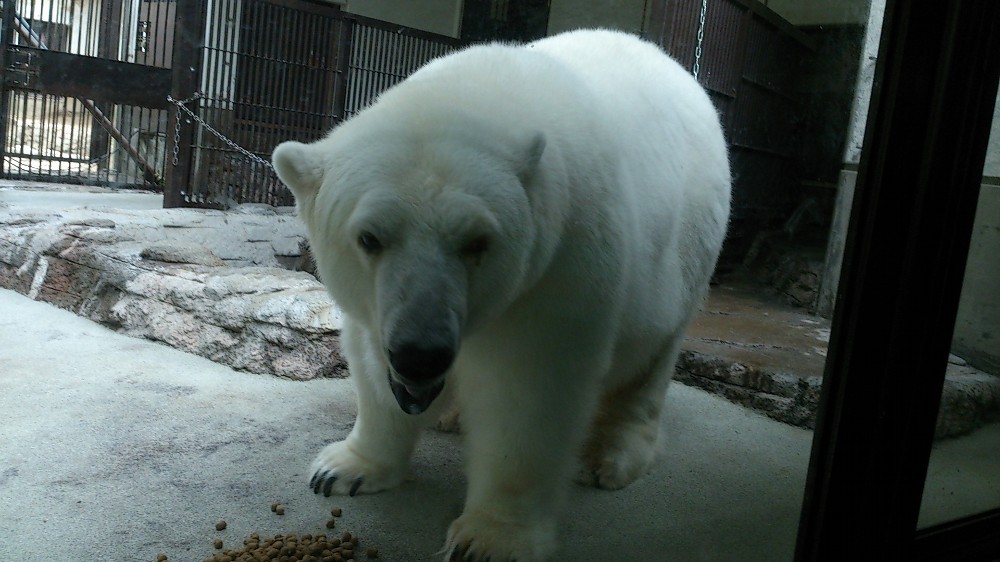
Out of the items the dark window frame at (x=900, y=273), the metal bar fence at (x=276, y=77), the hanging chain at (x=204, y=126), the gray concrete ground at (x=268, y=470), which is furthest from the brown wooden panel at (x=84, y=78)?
the dark window frame at (x=900, y=273)

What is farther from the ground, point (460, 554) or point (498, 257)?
point (498, 257)

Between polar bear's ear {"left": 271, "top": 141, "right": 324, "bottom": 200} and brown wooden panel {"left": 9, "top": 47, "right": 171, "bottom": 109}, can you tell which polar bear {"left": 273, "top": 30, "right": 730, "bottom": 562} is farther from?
brown wooden panel {"left": 9, "top": 47, "right": 171, "bottom": 109}

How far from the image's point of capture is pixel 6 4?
330cm

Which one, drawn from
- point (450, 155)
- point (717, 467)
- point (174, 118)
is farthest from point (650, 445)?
point (174, 118)

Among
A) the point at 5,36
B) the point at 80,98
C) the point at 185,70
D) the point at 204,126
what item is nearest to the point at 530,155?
the point at 204,126

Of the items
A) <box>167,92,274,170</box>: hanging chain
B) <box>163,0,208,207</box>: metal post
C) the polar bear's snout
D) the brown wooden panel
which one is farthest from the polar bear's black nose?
the brown wooden panel

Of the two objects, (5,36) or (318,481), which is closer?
(318,481)

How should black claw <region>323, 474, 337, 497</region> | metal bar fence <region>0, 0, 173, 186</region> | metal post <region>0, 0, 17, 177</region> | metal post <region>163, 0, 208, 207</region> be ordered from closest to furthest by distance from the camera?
black claw <region>323, 474, 337, 497</region> → metal post <region>0, 0, 17, 177</region> → metal post <region>163, 0, 208, 207</region> → metal bar fence <region>0, 0, 173, 186</region>

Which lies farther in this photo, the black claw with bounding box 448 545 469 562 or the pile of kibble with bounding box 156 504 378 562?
the black claw with bounding box 448 545 469 562

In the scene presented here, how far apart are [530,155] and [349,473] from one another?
0.98 meters

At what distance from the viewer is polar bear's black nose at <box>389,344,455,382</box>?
4.80 feet

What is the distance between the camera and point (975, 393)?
203 cm

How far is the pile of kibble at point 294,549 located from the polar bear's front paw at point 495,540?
0.66 feet

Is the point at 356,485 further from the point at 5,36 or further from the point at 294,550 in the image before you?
the point at 5,36
